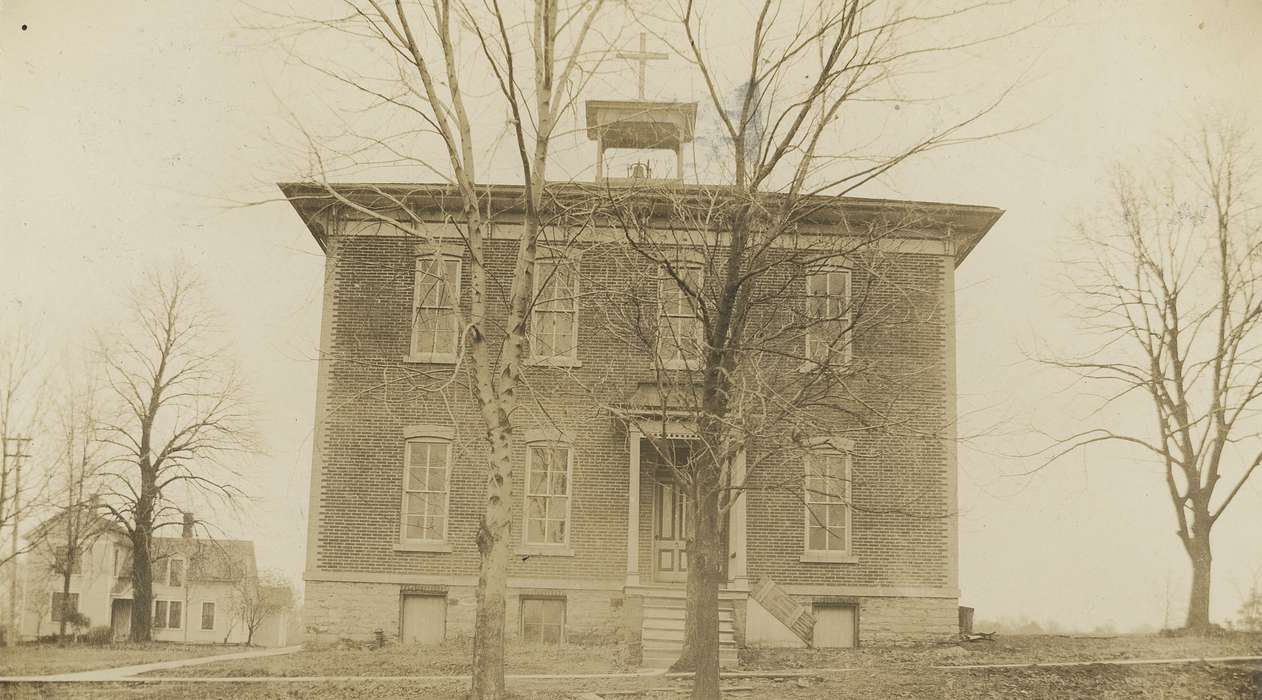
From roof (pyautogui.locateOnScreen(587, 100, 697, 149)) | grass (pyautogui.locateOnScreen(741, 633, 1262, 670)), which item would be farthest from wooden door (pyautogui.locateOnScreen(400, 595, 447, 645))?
roof (pyautogui.locateOnScreen(587, 100, 697, 149))

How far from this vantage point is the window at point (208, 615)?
1951 inches

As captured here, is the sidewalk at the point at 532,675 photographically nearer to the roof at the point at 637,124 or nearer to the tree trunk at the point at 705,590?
the tree trunk at the point at 705,590

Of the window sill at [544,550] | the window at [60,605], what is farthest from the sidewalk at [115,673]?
the window at [60,605]

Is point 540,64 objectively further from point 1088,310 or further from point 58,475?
point 58,475

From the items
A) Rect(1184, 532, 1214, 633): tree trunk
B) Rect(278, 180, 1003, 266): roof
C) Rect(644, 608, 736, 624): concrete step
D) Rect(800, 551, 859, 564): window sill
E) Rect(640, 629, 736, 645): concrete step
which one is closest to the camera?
Rect(640, 629, 736, 645): concrete step

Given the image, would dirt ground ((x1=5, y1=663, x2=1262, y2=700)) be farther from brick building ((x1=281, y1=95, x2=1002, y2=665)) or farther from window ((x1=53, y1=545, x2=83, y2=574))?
window ((x1=53, y1=545, x2=83, y2=574))

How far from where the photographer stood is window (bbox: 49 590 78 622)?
2141cm

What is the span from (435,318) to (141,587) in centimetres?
899

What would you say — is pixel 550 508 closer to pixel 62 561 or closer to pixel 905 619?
pixel 905 619

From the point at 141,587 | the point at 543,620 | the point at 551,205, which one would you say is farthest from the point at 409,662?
the point at 141,587

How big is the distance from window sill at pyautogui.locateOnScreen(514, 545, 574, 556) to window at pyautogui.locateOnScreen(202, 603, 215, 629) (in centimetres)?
3808

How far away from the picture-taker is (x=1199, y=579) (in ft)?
54.3

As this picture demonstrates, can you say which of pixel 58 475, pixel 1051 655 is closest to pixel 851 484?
pixel 1051 655

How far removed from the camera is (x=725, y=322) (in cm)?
1161
